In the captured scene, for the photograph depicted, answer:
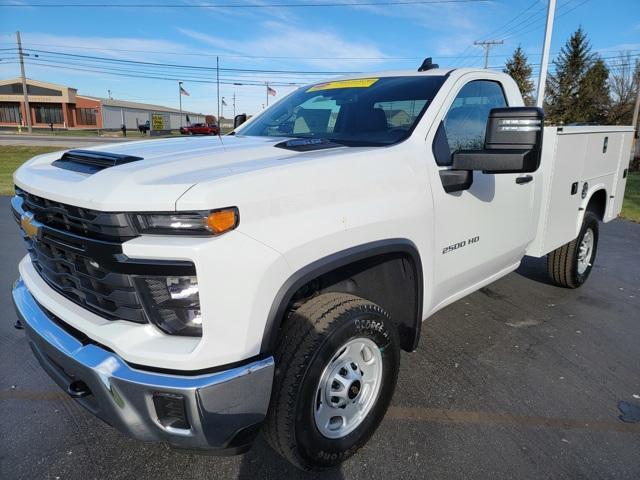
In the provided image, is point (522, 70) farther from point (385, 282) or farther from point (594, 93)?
point (385, 282)

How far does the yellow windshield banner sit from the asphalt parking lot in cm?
206

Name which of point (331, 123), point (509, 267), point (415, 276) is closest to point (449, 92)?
point (331, 123)

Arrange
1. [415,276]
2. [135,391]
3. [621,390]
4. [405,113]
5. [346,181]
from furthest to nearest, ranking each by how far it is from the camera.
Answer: [621,390] → [405,113] → [415,276] → [346,181] → [135,391]

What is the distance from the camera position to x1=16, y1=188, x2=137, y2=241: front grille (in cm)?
167

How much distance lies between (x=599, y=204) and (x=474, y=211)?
298cm

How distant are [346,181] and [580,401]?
7.15ft

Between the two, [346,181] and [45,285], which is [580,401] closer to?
[346,181]

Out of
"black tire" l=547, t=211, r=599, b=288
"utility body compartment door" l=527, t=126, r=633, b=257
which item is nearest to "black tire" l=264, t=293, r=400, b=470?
"utility body compartment door" l=527, t=126, r=633, b=257

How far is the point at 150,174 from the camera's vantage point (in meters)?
1.82

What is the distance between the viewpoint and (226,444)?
5.82 ft

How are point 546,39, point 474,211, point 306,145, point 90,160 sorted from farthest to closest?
point 546,39
point 474,211
point 306,145
point 90,160

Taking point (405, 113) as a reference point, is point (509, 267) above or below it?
below

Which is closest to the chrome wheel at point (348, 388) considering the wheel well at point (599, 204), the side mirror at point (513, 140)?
the side mirror at point (513, 140)

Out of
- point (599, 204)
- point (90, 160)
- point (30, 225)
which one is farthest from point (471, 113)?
point (599, 204)
